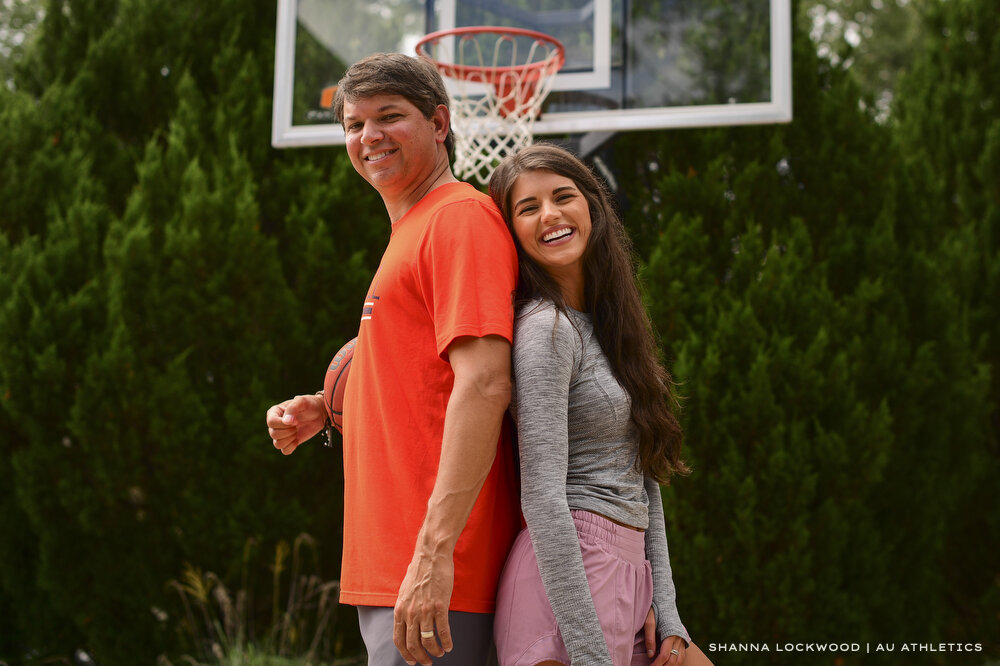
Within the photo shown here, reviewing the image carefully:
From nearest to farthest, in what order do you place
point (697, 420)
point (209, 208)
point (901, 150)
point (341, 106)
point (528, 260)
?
point (528, 260) → point (341, 106) → point (697, 420) → point (209, 208) → point (901, 150)

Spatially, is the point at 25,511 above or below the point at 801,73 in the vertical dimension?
below

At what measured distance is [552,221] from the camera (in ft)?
6.17

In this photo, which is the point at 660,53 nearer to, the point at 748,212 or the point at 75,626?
the point at 748,212

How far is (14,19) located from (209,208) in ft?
23.6

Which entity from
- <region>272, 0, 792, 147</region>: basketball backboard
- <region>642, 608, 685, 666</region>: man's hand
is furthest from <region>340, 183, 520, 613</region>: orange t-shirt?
<region>272, 0, 792, 147</region>: basketball backboard

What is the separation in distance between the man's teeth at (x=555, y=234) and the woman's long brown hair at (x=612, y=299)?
0.06 m

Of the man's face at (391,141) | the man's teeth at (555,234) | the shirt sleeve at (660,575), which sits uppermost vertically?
the man's face at (391,141)

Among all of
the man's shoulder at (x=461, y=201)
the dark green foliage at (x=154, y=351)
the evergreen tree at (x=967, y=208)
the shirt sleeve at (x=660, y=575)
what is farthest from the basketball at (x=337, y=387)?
the evergreen tree at (x=967, y=208)

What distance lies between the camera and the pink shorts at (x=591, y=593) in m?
1.69

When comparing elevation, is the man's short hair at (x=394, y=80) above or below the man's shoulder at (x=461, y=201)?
above

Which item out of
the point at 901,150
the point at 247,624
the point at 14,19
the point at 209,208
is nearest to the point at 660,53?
the point at 901,150

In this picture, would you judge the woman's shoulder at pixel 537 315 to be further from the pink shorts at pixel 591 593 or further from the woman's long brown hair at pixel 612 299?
the pink shorts at pixel 591 593

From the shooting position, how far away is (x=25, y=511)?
15.7ft

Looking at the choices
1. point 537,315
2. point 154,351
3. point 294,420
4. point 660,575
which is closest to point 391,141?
point 537,315
